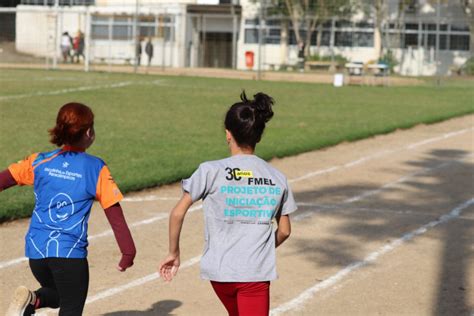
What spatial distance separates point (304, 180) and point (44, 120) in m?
8.80

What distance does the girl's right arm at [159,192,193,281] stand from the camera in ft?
17.2

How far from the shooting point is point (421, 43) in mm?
56156

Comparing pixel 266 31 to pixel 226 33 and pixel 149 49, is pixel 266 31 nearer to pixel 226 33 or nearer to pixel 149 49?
pixel 226 33

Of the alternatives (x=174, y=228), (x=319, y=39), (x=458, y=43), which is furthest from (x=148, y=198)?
(x=458, y=43)

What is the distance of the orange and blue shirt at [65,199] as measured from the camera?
5637 mm

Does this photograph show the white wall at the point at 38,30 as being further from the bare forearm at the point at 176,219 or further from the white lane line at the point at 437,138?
the bare forearm at the point at 176,219

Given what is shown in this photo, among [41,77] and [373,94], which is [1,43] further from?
[373,94]

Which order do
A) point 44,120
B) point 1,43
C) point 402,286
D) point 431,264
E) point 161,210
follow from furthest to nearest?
point 1,43, point 44,120, point 161,210, point 431,264, point 402,286

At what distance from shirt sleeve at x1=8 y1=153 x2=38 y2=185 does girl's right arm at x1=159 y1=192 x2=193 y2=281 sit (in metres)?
0.91

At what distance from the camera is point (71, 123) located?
18.4 feet

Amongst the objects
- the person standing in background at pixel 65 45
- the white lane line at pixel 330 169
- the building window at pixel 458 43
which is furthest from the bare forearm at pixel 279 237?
the building window at pixel 458 43

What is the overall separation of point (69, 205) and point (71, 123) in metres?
0.43

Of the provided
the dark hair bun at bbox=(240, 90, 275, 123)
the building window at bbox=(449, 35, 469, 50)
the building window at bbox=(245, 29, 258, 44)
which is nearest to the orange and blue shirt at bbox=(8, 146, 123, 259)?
the dark hair bun at bbox=(240, 90, 275, 123)

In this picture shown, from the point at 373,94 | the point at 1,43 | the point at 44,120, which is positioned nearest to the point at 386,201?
the point at 44,120
